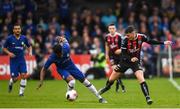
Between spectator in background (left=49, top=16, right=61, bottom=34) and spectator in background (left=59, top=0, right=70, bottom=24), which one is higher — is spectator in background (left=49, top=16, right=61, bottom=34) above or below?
below

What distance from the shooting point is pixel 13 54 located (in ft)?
74.2

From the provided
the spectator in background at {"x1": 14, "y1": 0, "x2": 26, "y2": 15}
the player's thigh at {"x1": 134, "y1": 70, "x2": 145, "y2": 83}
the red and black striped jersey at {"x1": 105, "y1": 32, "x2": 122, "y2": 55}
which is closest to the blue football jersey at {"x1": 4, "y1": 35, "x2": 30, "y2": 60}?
the red and black striped jersey at {"x1": 105, "y1": 32, "x2": 122, "y2": 55}

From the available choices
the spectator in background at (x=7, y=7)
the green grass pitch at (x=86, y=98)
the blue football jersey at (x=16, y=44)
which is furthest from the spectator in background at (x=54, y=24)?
the blue football jersey at (x=16, y=44)

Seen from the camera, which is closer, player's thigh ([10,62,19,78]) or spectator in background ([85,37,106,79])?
player's thigh ([10,62,19,78])

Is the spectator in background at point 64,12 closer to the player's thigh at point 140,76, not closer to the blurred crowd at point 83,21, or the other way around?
the blurred crowd at point 83,21

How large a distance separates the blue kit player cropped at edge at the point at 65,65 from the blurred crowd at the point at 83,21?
13.6m

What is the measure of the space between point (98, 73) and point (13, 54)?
Answer: 33.2 feet

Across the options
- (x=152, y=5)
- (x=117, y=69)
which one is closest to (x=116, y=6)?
(x=152, y=5)

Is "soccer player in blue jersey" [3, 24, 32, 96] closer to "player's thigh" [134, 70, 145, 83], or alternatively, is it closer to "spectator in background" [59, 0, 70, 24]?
"player's thigh" [134, 70, 145, 83]

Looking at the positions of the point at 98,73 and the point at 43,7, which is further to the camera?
the point at 43,7

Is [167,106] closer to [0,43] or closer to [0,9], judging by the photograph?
[0,43]

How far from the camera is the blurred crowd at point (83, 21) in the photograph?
33844 mm

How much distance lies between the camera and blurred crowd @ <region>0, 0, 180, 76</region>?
33.8 meters

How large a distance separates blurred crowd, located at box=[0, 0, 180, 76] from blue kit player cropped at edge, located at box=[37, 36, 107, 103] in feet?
44.6
